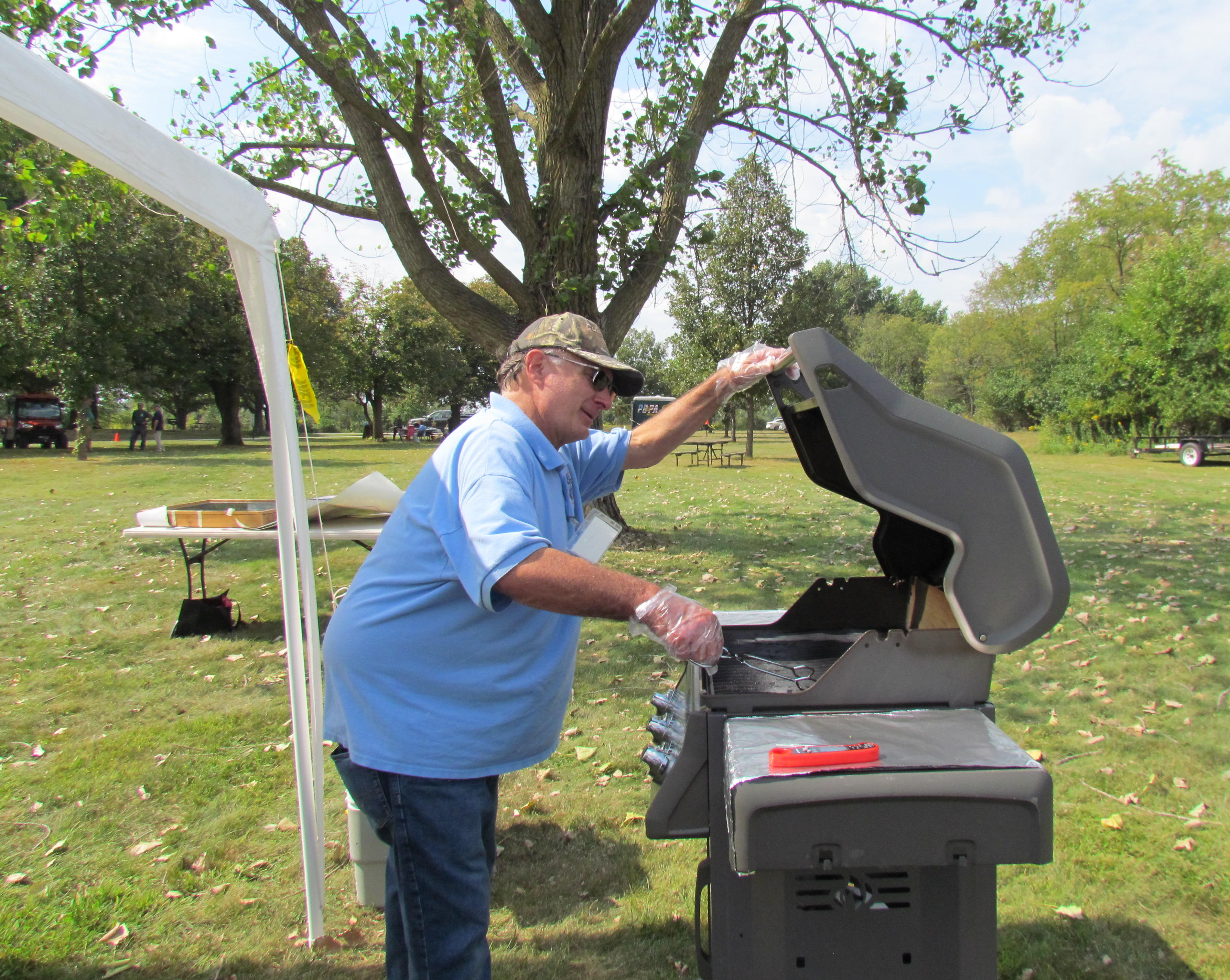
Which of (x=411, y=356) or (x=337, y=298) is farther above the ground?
(x=337, y=298)

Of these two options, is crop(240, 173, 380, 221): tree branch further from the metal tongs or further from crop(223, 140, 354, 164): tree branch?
the metal tongs

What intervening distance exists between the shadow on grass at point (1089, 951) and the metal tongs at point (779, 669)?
1.33 m

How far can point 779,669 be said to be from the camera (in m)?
1.98

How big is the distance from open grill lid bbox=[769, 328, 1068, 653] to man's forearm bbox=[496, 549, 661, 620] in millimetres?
530

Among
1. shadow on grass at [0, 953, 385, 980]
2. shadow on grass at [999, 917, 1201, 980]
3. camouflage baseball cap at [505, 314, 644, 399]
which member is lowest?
shadow on grass at [0, 953, 385, 980]

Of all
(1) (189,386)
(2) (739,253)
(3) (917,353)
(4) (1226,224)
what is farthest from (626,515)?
(3) (917,353)

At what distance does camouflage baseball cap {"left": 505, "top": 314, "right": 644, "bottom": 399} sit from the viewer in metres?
1.85

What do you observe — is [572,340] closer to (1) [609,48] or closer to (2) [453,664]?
(2) [453,664]

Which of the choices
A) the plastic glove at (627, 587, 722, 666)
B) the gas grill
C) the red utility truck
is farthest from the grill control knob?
the red utility truck

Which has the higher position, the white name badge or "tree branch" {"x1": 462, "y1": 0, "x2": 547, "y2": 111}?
"tree branch" {"x1": 462, "y1": 0, "x2": 547, "y2": 111}

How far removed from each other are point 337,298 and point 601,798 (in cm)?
4170

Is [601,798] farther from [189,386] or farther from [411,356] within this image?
[411,356]

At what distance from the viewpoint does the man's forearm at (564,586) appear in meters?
1.47

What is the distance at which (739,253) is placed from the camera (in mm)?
24266
